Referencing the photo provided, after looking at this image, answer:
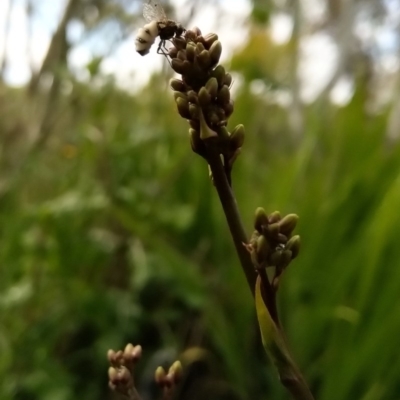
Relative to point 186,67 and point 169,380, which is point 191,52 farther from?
point 169,380

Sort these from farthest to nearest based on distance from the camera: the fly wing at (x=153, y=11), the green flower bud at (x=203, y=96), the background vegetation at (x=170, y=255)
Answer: the background vegetation at (x=170, y=255), the fly wing at (x=153, y=11), the green flower bud at (x=203, y=96)

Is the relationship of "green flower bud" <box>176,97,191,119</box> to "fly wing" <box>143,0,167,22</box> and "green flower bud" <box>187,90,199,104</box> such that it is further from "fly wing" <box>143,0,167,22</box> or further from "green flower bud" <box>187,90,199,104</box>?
"fly wing" <box>143,0,167,22</box>

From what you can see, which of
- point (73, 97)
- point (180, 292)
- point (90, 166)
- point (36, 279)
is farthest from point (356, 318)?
point (73, 97)

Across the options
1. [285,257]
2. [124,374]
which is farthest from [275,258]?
[124,374]

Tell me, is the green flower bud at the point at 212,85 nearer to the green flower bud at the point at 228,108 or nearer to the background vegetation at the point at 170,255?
the green flower bud at the point at 228,108

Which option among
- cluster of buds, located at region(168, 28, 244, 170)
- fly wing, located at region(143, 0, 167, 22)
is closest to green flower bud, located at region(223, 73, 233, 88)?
cluster of buds, located at region(168, 28, 244, 170)

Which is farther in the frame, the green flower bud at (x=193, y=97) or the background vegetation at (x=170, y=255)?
the background vegetation at (x=170, y=255)

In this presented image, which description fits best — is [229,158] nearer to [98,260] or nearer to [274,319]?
[274,319]

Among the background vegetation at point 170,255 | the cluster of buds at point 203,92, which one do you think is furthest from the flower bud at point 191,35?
the background vegetation at point 170,255
